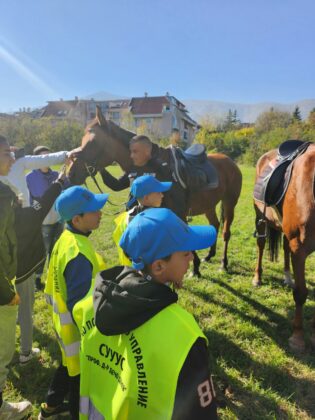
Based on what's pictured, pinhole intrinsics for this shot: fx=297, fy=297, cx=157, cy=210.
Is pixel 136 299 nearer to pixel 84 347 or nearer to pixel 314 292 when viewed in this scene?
pixel 84 347

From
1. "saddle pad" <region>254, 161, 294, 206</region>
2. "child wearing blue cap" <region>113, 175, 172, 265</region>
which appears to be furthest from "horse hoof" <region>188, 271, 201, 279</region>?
"child wearing blue cap" <region>113, 175, 172, 265</region>

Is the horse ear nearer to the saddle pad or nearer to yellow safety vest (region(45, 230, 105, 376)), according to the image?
yellow safety vest (region(45, 230, 105, 376))

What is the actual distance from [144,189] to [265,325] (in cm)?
227

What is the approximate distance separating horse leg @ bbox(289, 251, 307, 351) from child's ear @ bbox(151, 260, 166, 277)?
2313mm

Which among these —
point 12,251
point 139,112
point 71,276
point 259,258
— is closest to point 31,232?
point 12,251

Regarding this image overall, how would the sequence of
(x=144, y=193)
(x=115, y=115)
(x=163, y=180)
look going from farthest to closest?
1. (x=115, y=115)
2. (x=163, y=180)
3. (x=144, y=193)

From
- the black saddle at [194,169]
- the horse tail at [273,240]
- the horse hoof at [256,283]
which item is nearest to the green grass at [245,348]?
the horse hoof at [256,283]

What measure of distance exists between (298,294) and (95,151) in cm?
276

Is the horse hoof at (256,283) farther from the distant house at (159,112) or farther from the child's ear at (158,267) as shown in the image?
Answer: the distant house at (159,112)

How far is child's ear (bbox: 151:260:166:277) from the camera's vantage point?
1211 millimetres

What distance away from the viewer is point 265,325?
138 inches

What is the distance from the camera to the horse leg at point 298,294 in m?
3.05

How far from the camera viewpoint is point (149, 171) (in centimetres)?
334

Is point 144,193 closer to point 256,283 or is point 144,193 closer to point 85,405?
point 85,405
